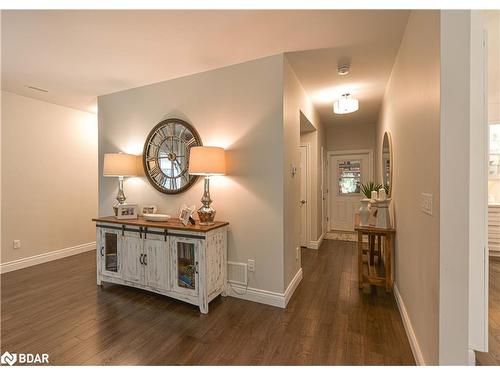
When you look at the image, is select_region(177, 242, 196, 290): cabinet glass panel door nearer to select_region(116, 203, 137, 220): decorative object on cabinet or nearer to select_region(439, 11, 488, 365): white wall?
select_region(116, 203, 137, 220): decorative object on cabinet

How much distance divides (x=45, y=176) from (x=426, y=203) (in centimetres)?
501

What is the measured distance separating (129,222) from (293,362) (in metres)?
2.13

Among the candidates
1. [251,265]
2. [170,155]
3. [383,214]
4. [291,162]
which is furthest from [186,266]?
[383,214]

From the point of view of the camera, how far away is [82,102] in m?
3.94

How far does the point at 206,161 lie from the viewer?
248cm

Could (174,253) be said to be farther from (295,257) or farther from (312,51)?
(312,51)

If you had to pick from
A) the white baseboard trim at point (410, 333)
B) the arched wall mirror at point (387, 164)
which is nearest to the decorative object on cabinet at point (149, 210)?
the white baseboard trim at point (410, 333)

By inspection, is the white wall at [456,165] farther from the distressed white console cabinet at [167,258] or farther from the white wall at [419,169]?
the distressed white console cabinet at [167,258]

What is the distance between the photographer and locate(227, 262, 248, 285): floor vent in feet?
8.69

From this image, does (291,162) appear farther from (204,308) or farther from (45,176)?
(45,176)

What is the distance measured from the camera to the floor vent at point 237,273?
8.69 feet

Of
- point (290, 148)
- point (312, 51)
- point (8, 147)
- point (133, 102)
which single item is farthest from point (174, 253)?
point (8, 147)

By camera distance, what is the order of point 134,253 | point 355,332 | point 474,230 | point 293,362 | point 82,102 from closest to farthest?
point 474,230
point 293,362
point 355,332
point 134,253
point 82,102

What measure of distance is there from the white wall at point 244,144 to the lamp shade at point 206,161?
0.72 feet
